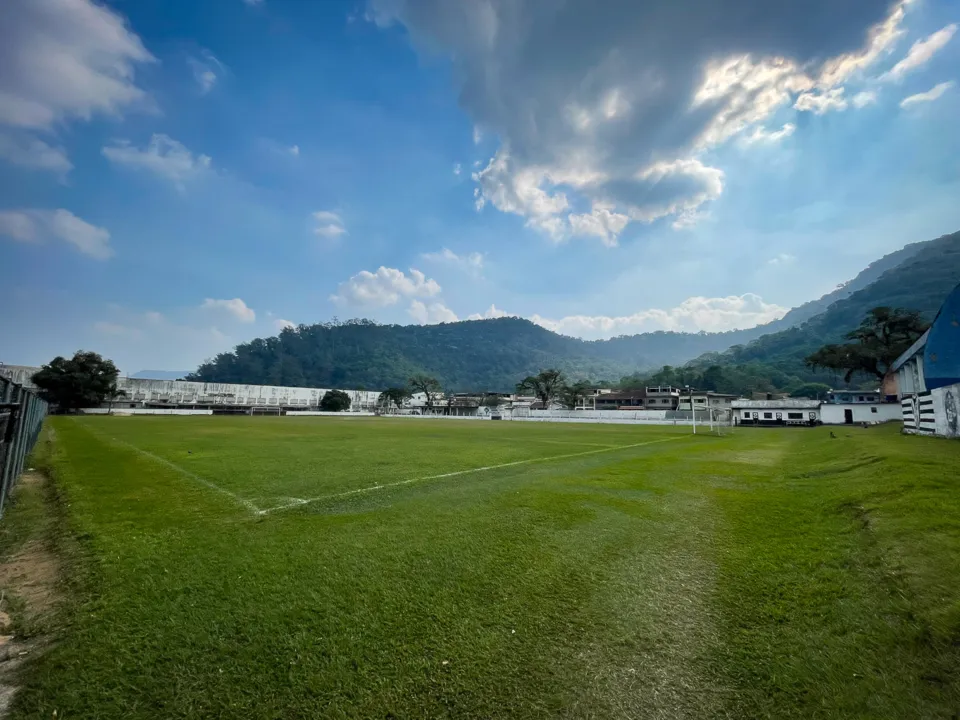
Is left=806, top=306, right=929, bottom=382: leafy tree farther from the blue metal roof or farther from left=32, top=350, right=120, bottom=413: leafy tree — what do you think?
left=32, top=350, right=120, bottom=413: leafy tree

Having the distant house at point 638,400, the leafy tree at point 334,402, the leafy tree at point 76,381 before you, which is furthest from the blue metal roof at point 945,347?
the leafy tree at point 334,402

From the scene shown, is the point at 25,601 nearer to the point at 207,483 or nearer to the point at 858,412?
the point at 207,483

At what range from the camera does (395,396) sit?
116750 millimetres

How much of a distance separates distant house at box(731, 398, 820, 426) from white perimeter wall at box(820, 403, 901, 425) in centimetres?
153

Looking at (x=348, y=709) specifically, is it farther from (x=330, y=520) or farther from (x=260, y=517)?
(x=260, y=517)

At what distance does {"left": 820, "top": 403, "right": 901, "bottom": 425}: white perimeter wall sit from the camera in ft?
119

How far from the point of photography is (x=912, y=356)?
2247cm

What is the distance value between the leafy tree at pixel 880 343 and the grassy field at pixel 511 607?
55022mm

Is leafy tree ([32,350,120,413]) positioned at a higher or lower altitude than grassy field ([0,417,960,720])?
higher

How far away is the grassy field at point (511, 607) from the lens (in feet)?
7.57

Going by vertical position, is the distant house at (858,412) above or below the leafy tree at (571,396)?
below

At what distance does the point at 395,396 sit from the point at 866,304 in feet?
573

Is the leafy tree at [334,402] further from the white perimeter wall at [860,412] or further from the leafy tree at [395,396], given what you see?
the white perimeter wall at [860,412]

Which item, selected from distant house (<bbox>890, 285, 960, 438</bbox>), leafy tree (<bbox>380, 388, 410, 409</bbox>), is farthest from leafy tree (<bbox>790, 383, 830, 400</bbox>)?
leafy tree (<bbox>380, 388, 410, 409</bbox>)
